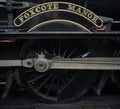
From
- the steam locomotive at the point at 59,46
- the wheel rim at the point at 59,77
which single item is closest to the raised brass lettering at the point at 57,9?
the steam locomotive at the point at 59,46

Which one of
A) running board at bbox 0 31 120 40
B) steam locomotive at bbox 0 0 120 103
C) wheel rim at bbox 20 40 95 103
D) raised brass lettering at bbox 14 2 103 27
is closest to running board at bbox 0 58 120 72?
steam locomotive at bbox 0 0 120 103

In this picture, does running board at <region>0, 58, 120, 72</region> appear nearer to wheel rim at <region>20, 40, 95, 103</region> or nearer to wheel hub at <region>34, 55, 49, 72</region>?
wheel hub at <region>34, 55, 49, 72</region>

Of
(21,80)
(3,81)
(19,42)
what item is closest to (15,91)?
(3,81)

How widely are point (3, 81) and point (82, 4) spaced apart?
150 centimetres

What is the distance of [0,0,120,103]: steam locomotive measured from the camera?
10.8ft

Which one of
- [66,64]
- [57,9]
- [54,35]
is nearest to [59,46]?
[66,64]

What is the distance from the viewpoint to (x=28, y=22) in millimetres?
3312

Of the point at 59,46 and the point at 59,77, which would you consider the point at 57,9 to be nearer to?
the point at 59,46

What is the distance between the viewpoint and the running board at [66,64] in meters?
3.52

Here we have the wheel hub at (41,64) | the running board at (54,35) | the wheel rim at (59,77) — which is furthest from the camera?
the wheel rim at (59,77)

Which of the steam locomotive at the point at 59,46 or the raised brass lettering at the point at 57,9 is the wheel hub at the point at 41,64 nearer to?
the steam locomotive at the point at 59,46

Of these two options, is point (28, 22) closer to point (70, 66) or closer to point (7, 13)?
point (7, 13)

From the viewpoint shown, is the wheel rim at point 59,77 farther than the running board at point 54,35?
Yes

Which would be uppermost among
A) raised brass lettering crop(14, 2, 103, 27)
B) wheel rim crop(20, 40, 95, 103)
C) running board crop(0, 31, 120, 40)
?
raised brass lettering crop(14, 2, 103, 27)
